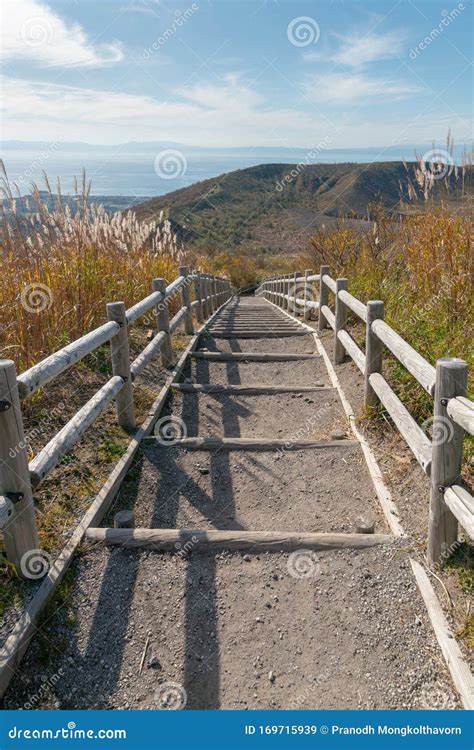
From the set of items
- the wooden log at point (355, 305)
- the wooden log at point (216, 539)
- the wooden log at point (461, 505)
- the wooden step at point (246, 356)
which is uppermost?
the wooden log at point (355, 305)

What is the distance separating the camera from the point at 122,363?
3.58 metres

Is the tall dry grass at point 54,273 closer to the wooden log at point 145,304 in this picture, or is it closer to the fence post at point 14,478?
the wooden log at point 145,304

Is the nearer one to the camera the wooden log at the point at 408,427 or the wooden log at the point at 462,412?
the wooden log at the point at 462,412

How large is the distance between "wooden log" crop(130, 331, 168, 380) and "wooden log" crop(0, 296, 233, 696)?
441 millimetres

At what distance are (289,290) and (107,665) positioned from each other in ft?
33.6

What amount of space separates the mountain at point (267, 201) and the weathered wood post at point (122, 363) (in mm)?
39498

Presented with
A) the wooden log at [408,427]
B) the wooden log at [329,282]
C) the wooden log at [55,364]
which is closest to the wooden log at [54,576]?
the wooden log at [55,364]

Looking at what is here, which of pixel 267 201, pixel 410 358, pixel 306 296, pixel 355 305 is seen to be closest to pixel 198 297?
pixel 306 296

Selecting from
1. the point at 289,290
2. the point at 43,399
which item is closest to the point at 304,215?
the point at 289,290

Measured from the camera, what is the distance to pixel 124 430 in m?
3.71

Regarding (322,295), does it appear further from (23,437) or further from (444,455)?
(23,437)

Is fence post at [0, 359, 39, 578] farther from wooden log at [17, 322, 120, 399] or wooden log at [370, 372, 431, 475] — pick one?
wooden log at [370, 372, 431, 475]

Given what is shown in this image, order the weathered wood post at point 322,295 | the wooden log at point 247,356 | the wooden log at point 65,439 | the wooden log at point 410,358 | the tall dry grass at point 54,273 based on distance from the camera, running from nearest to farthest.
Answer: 1. the wooden log at point 65,439
2. the wooden log at point 410,358
3. the tall dry grass at point 54,273
4. the wooden log at point 247,356
5. the weathered wood post at point 322,295

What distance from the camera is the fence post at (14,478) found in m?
1.98
